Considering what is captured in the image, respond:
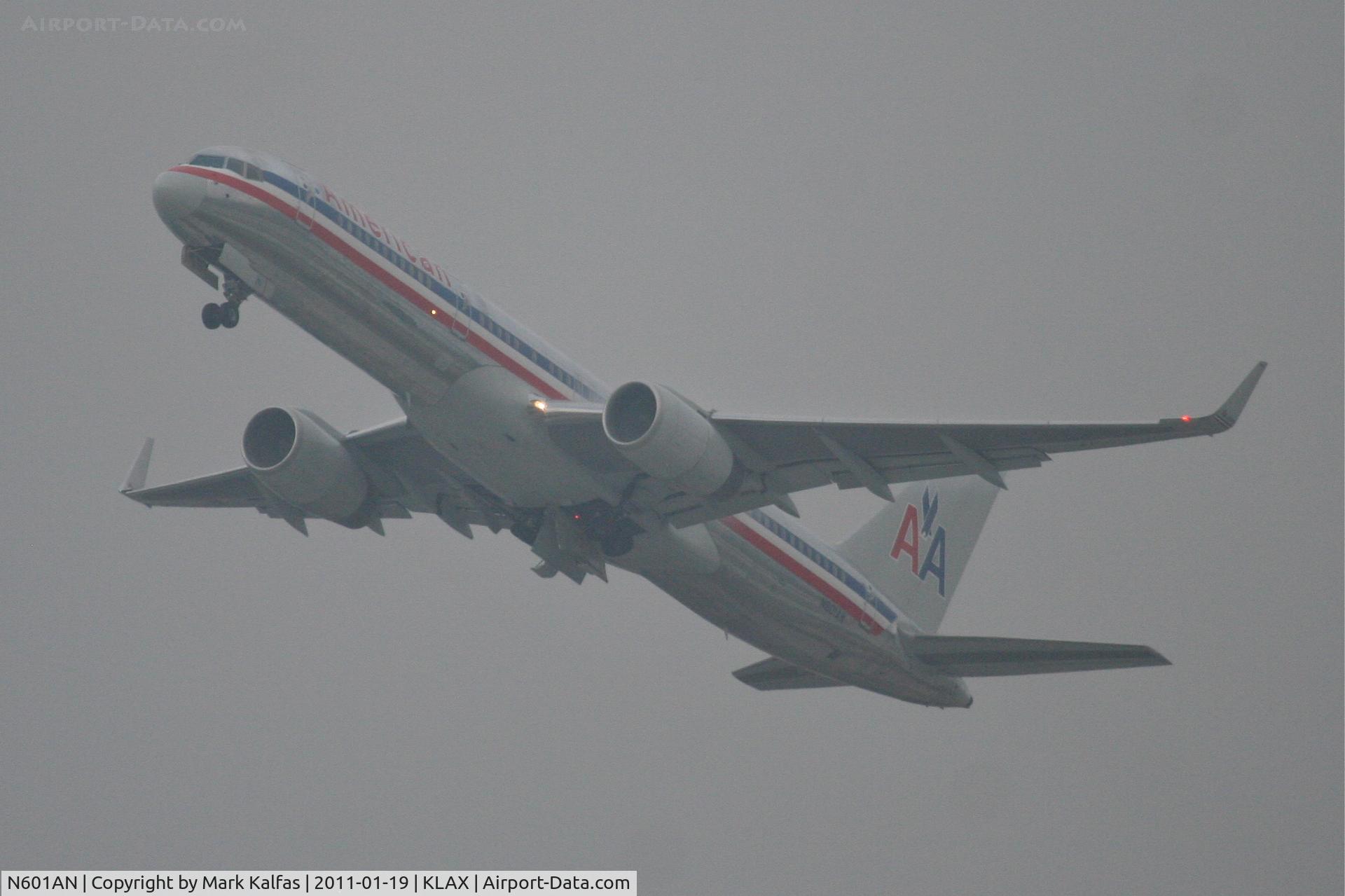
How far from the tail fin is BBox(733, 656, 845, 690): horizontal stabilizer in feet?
8.86

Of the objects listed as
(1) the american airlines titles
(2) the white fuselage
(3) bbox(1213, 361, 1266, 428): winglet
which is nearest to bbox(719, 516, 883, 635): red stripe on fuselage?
(2) the white fuselage

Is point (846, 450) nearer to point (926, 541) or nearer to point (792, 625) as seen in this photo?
point (792, 625)

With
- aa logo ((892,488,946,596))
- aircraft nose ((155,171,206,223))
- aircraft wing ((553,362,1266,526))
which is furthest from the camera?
aa logo ((892,488,946,596))

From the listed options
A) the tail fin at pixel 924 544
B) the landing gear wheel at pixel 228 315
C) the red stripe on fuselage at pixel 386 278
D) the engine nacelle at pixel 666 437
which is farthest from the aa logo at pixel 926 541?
the landing gear wheel at pixel 228 315

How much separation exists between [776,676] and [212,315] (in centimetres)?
1635

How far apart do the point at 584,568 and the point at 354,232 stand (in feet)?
27.6

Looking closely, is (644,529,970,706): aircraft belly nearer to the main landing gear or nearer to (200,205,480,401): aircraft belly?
(200,205,480,401): aircraft belly

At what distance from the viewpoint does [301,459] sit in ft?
106

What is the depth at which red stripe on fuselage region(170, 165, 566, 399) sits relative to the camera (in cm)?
2700

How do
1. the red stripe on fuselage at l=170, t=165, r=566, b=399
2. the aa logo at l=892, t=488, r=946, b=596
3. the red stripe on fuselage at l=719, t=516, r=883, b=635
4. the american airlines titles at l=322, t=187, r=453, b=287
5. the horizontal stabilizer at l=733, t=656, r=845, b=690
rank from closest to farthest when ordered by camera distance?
the red stripe on fuselage at l=170, t=165, r=566, b=399, the american airlines titles at l=322, t=187, r=453, b=287, the red stripe on fuselage at l=719, t=516, r=883, b=635, the horizontal stabilizer at l=733, t=656, r=845, b=690, the aa logo at l=892, t=488, r=946, b=596

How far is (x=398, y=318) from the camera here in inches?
1115

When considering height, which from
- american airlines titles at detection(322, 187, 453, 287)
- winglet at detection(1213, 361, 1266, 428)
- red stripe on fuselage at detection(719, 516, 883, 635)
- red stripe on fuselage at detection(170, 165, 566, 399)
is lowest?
winglet at detection(1213, 361, 1266, 428)

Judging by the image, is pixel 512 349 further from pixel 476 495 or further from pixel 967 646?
pixel 967 646

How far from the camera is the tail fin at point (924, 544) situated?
37375mm
